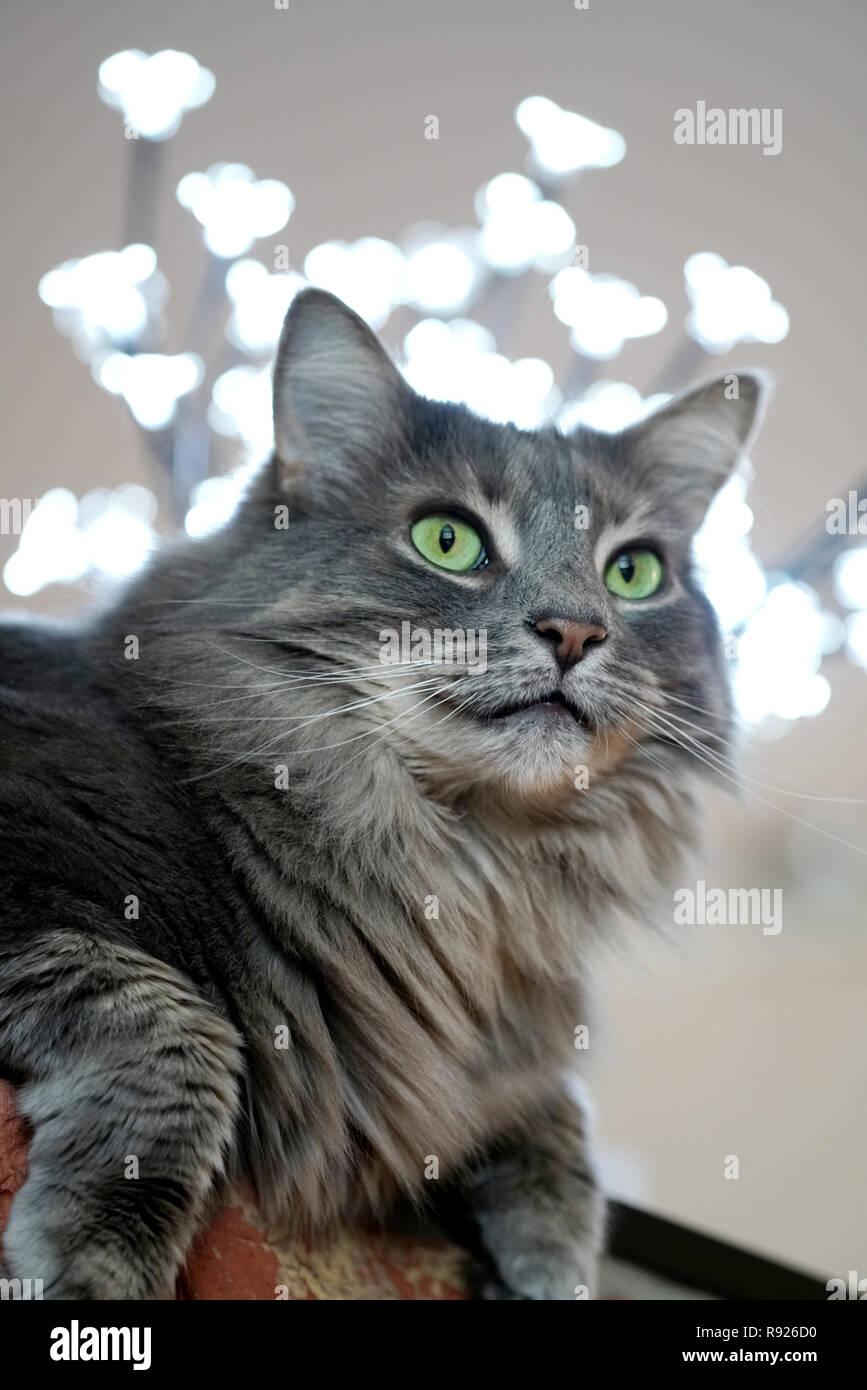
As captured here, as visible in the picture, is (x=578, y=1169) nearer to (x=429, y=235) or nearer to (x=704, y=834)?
(x=704, y=834)

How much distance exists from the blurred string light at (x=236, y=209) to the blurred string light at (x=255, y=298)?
4 centimetres

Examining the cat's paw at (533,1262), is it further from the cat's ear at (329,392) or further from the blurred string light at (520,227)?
the blurred string light at (520,227)

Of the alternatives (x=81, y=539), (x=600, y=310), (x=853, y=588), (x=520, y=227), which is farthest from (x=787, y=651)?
(x=81, y=539)

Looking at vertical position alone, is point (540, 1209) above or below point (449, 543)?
below

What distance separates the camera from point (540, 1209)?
4.81 ft

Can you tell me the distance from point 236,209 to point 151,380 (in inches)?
15.0

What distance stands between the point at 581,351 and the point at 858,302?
0.68 m

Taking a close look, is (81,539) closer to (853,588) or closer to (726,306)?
(726,306)

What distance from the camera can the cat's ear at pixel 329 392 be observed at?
1.55 metres

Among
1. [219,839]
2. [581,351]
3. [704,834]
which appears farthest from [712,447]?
[219,839]

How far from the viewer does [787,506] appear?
2846 millimetres

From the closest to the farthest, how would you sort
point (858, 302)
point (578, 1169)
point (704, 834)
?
point (578, 1169)
point (704, 834)
point (858, 302)

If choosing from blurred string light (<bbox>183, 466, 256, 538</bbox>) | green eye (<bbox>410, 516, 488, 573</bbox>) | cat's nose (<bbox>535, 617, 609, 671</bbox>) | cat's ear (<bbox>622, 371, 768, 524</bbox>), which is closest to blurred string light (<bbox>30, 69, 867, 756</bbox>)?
cat's ear (<bbox>622, 371, 768, 524</bbox>)

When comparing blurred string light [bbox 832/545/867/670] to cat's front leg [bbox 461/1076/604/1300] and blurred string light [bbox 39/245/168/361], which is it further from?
blurred string light [bbox 39/245/168/361]
